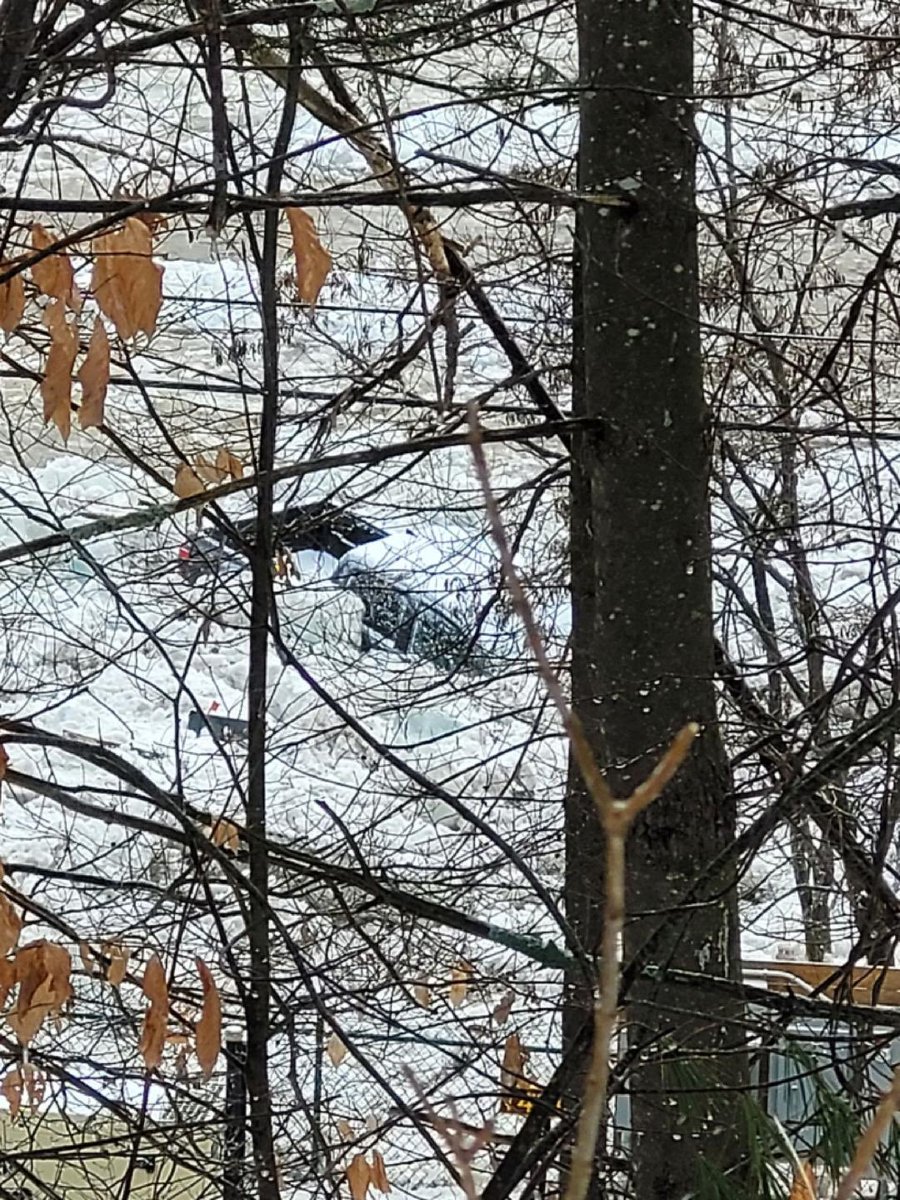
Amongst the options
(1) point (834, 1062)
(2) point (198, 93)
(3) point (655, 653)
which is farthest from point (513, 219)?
(1) point (834, 1062)

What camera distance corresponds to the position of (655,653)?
2.20 metres

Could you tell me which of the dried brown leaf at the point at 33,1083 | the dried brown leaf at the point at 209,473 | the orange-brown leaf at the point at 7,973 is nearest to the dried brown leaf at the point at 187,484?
the dried brown leaf at the point at 209,473

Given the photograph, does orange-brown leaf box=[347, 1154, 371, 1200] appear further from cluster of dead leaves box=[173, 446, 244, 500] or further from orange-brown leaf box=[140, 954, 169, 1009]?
cluster of dead leaves box=[173, 446, 244, 500]

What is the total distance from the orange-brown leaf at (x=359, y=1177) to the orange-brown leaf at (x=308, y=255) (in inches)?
47.7

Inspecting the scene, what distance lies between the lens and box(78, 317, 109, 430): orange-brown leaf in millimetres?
1659

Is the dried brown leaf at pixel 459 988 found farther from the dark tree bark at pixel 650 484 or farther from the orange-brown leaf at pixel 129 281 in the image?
the orange-brown leaf at pixel 129 281

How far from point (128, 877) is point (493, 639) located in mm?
1215

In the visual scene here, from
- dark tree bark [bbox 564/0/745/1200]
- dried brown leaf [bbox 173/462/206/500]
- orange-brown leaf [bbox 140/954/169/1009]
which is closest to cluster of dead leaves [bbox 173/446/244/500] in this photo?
dried brown leaf [bbox 173/462/206/500]

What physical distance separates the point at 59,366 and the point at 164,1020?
0.88m

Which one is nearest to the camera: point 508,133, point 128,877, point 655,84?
point 655,84

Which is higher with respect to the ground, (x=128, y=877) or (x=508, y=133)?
(x=508, y=133)

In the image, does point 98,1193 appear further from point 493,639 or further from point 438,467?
point 438,467

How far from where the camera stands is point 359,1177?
2.07 metres

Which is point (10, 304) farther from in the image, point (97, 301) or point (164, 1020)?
point (164, 1020)
